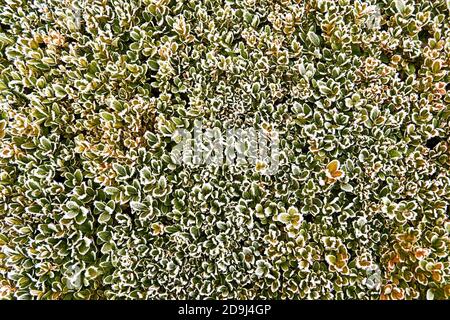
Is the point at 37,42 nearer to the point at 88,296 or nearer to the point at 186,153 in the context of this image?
the point at 186,153

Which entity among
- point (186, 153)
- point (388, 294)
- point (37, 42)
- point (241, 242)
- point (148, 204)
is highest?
point (37, 42)

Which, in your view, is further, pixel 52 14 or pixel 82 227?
pixel 52 14

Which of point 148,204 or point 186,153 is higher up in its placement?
point 186,153

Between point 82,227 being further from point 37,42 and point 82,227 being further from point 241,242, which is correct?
point 37,42

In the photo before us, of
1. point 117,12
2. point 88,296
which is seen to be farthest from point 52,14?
point 88,296

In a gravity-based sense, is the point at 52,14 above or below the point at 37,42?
above

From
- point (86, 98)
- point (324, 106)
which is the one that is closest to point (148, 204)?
point (86, 98)
